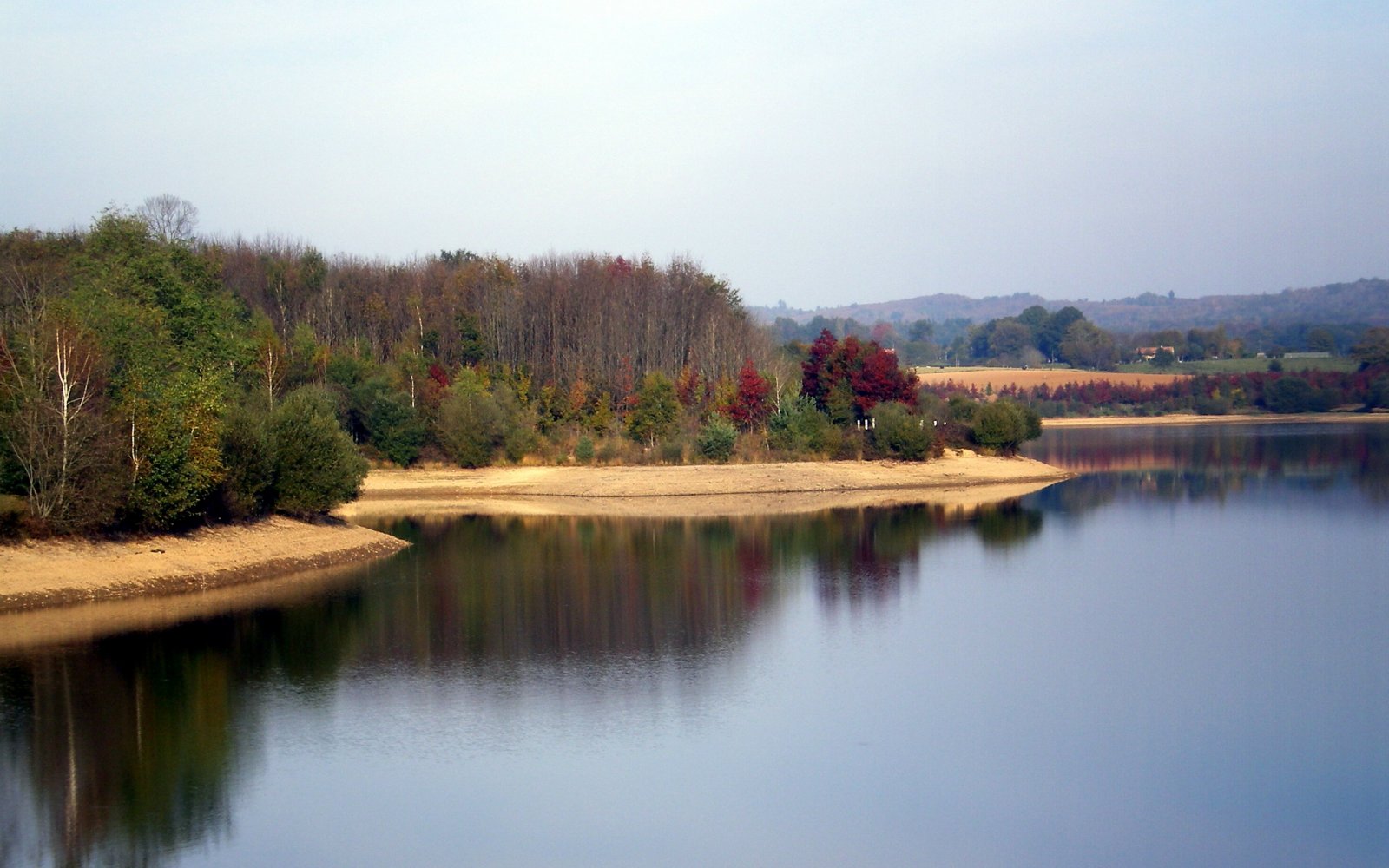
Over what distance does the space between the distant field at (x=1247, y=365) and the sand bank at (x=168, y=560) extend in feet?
282

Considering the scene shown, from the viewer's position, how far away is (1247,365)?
108 m

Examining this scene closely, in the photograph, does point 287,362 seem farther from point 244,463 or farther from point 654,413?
point 244,463

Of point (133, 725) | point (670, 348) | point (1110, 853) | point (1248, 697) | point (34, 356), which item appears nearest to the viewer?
point (1110, 853)

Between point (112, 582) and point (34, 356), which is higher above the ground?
point (34, 356)

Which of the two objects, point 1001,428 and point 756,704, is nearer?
point 756,704

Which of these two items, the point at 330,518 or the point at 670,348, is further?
the point at 670,348

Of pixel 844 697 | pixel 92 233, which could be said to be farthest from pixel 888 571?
pixel 92 233

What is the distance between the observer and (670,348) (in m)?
58.1

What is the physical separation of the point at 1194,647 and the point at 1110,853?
964cm

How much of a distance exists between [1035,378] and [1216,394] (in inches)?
626

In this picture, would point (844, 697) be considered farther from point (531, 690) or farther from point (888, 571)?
point (888, 571)

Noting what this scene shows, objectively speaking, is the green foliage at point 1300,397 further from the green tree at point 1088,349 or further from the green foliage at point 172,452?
the green foliage at point 172,452

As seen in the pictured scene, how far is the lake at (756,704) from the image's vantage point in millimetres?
12945

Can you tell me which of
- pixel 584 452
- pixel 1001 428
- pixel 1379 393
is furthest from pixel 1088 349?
pixel 584 452
